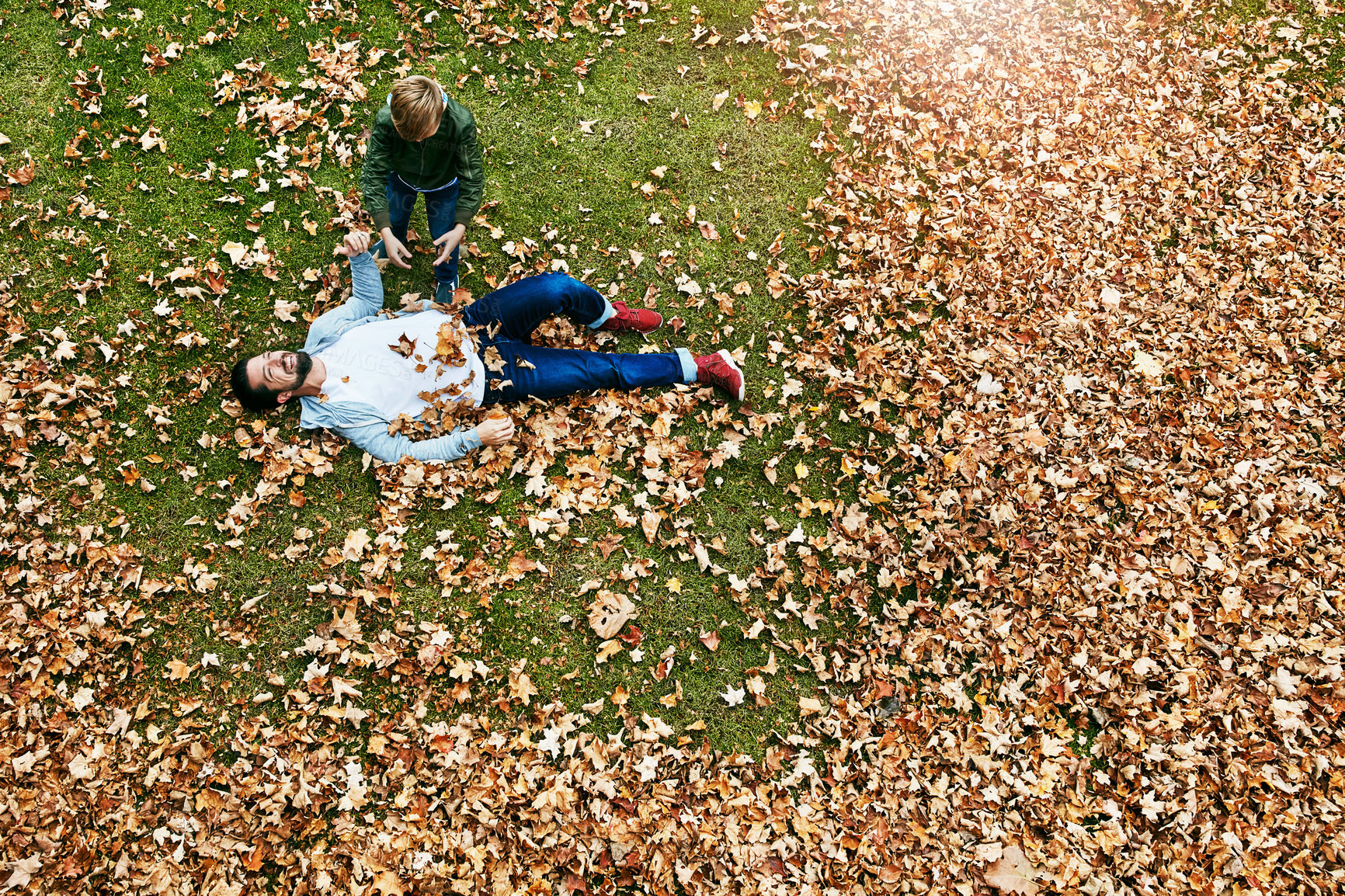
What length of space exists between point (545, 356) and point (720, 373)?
138 centimetres

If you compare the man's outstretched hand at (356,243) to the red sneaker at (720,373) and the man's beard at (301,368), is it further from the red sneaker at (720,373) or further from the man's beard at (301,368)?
the red sneaker at (720,373)

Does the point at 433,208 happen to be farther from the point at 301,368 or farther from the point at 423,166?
the point at 301,368

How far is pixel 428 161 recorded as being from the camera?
4863 millimetres

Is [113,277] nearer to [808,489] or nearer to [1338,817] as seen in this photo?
[808,489]

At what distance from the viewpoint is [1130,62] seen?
23.7 feet

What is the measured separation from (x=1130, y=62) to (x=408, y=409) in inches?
302

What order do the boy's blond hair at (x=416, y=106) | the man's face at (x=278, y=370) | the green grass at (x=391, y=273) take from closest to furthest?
1. the boy's blond hair at (x=416, y=106)
2. the man's face at (x=278, y=370)
3. the green grass at (x=391, y=273)

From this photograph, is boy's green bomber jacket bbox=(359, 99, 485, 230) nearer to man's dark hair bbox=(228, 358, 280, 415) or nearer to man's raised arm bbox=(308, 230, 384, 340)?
man's raised arm bbox=(308, 230, 384, 340)

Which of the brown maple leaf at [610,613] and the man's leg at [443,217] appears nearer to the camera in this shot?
the man's leg at [443,217]

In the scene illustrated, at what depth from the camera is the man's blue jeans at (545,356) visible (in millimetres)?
5371

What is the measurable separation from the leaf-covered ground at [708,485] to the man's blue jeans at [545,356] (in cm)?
30

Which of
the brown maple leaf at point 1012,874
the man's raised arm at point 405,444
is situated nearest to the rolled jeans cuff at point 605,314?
the man's raised arm at point 405,444

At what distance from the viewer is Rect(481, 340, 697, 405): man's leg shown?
17.6ft

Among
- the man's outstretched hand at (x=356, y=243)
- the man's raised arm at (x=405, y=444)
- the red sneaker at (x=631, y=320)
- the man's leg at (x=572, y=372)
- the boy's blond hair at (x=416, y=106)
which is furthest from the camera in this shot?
the red sneaker at (x=631, y=320)
